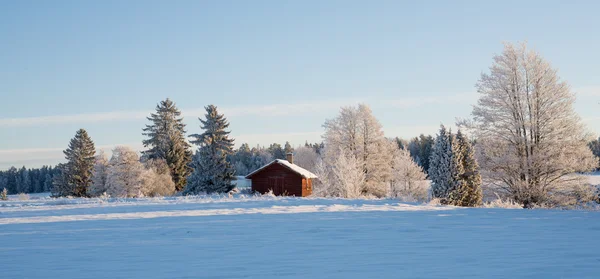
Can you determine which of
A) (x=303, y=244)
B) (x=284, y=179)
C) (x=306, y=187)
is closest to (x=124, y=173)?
(x=284, y=179)

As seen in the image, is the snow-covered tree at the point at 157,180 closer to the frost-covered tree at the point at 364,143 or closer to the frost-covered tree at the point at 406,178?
the frost-covered tree at the point at 364,143

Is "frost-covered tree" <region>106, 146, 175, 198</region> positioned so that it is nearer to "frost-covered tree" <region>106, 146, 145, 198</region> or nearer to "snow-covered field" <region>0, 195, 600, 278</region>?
"frost-covered tree" <region>106, 146, 145, 198</region>

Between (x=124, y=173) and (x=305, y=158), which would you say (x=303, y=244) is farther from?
(x=305, y=158)

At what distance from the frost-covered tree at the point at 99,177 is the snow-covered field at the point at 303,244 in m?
38.6

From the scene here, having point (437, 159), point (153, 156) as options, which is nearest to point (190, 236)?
point (437, 159)

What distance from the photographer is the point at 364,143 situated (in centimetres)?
4178

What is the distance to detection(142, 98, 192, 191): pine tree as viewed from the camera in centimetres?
5388

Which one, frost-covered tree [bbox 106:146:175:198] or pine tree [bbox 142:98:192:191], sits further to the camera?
pine tree [bbox 142:98:192:191]

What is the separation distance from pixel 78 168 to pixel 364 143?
3418 cm

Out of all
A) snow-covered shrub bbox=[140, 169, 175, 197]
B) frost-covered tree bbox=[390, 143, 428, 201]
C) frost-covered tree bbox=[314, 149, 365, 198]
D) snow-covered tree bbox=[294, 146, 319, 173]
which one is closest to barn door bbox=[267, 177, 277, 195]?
frost-covered tree bbox=[314, 149, 365, 198]

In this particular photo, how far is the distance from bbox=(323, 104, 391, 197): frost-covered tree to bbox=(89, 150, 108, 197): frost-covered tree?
89.1 feet

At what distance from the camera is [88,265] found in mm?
7098

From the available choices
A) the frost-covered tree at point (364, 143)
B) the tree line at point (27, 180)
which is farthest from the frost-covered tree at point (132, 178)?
the tree line at point (27, 180)

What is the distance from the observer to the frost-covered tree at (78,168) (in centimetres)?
5119
